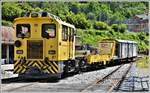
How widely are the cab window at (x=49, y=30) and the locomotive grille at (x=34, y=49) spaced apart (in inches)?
12.8

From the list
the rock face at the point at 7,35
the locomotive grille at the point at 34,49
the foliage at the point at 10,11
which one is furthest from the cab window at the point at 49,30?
the rock face at the point at 7,35

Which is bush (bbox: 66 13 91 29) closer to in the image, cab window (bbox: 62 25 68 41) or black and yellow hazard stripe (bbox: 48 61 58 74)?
cab window (bbox: 62 25 68 41)

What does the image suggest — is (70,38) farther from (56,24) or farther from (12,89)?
(12,89)

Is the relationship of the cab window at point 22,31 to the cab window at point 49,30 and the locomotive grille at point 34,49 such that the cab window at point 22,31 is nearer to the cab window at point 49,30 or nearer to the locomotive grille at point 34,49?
the locomotive grille at point 34,49

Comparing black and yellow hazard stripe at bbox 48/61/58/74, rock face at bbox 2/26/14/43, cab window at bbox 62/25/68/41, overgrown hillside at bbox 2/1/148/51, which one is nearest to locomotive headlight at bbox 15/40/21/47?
black and yellow hazard stripe at bbox 48/61/58/74

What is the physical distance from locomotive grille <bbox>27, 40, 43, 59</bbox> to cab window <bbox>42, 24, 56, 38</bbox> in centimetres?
33

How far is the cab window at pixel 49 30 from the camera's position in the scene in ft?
58.1

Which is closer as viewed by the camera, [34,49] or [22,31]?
[34,49]

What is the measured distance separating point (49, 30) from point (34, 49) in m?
0.91

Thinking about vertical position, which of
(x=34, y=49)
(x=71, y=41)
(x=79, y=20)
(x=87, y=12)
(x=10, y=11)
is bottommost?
(x=34, y=49)

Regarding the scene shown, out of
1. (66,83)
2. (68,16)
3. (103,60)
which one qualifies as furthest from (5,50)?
(66,83)

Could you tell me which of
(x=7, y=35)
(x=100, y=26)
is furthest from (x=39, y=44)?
(x=7, y=35)

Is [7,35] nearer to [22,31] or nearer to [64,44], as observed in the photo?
[64,44]

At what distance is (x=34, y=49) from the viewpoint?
696 inches
